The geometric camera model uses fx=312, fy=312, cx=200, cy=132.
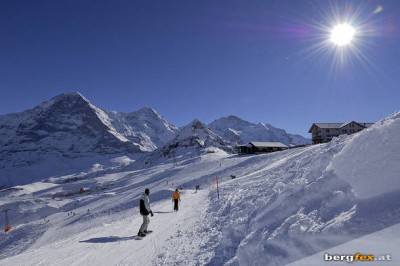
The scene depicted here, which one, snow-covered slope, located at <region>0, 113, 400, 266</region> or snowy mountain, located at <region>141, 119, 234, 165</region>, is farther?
snowy mountain, located at <region>141, 119, 234, 165</region>

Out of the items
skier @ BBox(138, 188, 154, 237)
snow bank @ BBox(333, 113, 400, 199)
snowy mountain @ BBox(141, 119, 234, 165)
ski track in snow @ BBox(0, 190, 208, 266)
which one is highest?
snowy mountain @ BBox(141, 119, 234, 165)

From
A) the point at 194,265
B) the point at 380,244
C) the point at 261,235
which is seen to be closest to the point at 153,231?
the point at 194,265

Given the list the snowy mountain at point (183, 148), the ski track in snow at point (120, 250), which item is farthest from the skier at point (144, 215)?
the snowy mountain at point (183, 148)

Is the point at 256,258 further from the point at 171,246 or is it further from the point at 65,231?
the point at 65,231

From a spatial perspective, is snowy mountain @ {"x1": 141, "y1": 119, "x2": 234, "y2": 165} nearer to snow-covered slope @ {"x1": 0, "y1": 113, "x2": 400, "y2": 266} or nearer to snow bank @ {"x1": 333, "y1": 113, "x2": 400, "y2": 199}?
snow-covered slope @ {"x1": 0, "y1": 113, "x2": 400, "y2": 266}

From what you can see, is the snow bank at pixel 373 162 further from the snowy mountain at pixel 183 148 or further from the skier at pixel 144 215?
the snowy mountain at pixel 183 148

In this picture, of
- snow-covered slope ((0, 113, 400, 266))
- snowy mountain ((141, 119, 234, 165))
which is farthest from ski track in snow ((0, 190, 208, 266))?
snowy mountain ((141, 119, 234, 165))

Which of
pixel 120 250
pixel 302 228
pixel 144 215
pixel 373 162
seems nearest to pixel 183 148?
pixel 144 215

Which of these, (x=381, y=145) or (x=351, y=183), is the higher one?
(x=381, y=145)

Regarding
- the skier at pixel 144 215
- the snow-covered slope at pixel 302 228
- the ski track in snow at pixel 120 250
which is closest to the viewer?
the snow-covered slope at pixel 302 228

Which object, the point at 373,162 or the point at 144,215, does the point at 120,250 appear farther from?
the point at 373,162

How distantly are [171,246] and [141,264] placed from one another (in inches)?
63.4

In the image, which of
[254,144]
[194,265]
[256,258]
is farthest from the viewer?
[254,144]

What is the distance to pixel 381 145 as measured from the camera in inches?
311
